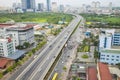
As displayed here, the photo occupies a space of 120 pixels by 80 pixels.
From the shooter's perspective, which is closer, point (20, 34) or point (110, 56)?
point (110, 56)

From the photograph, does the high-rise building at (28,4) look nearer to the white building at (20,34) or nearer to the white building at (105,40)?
the white building at (20,34)

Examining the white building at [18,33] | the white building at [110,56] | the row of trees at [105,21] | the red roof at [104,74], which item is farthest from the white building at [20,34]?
the row of trees at [105,21]

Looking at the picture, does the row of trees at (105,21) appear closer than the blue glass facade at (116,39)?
No

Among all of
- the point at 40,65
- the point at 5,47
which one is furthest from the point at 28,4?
the point at 40,65

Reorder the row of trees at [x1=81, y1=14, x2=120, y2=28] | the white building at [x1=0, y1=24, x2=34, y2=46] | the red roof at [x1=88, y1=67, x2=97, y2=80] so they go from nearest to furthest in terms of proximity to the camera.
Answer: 1. the red roof at [x1=88, y1=67, x2=97, y2=80]
2. the white building at [x1=0, y1=24, x2=34, y2=46]
3. the row of trees at [x1=81, y1=14, x2=120, y2=28]

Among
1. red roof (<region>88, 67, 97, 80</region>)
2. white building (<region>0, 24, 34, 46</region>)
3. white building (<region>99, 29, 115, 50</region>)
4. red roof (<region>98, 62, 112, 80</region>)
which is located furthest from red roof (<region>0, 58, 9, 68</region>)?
white building (<region>99, 29, 115, 50</region>)

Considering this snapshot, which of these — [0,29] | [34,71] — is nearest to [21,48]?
[0,29]

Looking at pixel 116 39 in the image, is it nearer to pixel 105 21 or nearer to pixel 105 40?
pixel 105 40

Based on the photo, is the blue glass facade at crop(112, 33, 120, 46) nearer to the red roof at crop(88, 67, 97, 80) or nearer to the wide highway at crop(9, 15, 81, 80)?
the wide highway at crop(9, 15, 81, 80)
